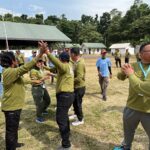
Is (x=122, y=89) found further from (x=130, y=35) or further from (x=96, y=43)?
(x=96, y=43)

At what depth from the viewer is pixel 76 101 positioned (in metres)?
7.12

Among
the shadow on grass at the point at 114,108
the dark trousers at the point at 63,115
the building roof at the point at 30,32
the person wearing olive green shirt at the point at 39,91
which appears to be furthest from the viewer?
the building roof at the point at 30,32

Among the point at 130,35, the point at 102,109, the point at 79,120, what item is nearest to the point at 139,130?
the point at 79,120

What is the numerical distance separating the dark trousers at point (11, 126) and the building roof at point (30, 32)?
115ft

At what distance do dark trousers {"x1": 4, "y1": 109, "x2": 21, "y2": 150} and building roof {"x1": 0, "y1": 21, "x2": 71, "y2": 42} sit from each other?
115 feet

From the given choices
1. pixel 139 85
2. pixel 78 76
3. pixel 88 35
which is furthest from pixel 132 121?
pixel 88 35

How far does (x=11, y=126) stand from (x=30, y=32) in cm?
3986

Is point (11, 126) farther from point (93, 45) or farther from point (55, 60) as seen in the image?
point (93, 45)

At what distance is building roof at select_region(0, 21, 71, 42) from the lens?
134 ft

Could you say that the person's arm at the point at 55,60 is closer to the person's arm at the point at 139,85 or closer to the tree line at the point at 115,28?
the person's arm at the point at 139,85

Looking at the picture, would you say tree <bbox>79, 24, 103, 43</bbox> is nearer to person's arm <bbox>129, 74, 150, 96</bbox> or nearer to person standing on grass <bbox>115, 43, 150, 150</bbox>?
person standing on grass <bbox>115, 43, 150, 150</bbox>

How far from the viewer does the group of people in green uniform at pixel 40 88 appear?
15.6 ft

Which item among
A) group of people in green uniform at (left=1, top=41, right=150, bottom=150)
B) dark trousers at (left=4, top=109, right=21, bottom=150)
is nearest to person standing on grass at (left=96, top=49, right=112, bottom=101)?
group of people in green uniform at (left=1, top=41, right=150, bottom=150)

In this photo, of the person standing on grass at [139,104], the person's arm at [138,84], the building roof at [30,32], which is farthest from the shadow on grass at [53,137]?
→ the building roof at [30,32]
